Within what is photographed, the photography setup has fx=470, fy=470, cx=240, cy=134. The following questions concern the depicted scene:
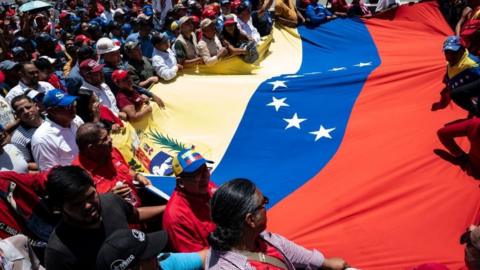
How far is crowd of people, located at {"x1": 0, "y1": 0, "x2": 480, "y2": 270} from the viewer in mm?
2027

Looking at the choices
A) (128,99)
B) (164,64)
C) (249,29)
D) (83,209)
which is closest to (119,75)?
(128,99)

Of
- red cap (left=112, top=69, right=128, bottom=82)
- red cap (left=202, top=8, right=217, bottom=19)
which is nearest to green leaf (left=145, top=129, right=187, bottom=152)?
red cap (left=112, top=69, right=128, bottom=82)

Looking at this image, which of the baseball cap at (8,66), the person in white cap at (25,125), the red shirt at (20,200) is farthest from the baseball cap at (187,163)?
the baseball cap at (8,66)

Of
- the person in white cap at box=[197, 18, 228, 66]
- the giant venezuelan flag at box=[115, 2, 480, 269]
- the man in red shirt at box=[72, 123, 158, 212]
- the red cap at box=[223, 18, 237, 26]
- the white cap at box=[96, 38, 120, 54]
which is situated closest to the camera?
the man in red shirt at box=[72, 123, 158, 212]

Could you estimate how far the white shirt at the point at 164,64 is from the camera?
19.0 feet

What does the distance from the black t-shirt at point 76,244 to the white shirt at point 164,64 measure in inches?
138

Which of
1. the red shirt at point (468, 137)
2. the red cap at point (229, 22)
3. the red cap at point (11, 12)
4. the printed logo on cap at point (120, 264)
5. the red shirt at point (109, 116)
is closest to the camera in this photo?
the printed logo on cap at point (120, 264)

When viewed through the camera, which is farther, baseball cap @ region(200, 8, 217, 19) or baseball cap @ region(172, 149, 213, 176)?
baseball cap @ region(200, 8, 217, 19)

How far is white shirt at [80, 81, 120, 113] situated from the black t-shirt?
2.40 meters

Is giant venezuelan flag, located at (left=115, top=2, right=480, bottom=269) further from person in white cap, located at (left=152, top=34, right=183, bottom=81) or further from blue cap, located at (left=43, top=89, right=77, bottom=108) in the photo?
blue cap, located at (left=43, top=89, right=77, bottom=108)

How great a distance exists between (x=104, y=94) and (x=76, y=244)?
8.81 ft

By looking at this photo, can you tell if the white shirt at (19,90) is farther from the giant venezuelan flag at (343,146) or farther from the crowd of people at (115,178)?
the giant venezuelan flag at (343,146)

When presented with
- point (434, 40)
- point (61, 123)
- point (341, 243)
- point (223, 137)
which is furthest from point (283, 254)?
point (434, 40)

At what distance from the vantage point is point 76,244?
2219mm
